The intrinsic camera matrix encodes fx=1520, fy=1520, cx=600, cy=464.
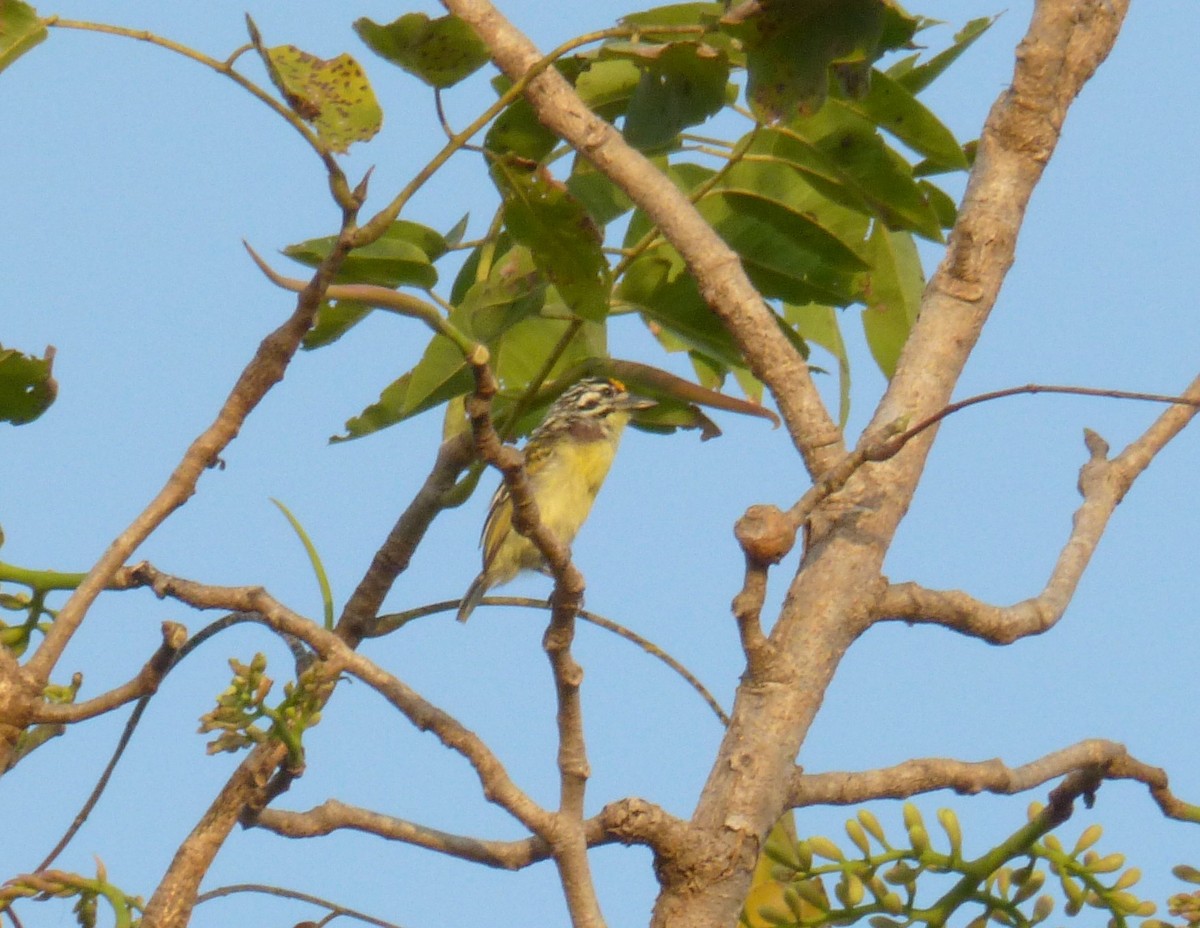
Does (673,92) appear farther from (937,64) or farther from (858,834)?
(858,834)

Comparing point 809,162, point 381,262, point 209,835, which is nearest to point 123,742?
point 209,835

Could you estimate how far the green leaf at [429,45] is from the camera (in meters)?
2.16

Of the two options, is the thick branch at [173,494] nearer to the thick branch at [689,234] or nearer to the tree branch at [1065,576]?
the thick branch at [689,234]

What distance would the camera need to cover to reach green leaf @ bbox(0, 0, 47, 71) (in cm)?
197

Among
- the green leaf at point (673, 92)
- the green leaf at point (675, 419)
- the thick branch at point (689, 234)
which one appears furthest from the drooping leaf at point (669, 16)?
the green leaf at point (675, 419)

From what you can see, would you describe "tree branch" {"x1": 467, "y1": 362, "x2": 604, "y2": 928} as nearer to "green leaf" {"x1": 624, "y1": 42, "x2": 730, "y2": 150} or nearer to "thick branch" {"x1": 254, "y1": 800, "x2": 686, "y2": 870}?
"thick branch" {"x1": 254, "y1": 800, "x2": 686, "y2": 870}

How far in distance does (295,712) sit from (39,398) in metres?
0.77

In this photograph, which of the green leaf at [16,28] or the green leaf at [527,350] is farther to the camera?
the green leaf at [527,350]

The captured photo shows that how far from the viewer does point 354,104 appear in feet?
5.79

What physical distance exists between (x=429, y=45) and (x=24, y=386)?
783 millimetres

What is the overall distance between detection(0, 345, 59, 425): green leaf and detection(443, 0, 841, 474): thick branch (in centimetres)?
80

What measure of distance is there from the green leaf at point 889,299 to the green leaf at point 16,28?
1.48 m

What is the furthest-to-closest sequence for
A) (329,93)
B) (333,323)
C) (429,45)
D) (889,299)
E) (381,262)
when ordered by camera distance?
(889,299) < (333,323) < (381,262) < (429,45) < (329,93)

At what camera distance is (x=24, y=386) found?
226 cm
